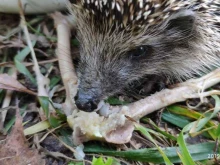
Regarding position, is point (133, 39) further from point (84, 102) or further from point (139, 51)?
point (84, 102)

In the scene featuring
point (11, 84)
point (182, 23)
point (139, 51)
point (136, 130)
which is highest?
point (182, 23)

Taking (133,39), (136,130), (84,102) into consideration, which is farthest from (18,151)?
(133,39)

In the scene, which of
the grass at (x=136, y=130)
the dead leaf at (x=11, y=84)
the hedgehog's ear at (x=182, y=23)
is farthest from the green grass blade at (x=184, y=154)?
the dead leaf at (x=11, y=84)

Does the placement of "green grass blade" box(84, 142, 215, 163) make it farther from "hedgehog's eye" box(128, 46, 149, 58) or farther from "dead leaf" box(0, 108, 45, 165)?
"hedgehog's eye" box(128, 46, 149, 58)

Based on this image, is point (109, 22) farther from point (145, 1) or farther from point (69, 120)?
point (69, 120)

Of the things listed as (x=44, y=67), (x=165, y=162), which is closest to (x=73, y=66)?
(x=44, y=67)

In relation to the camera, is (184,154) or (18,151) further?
(18,151)

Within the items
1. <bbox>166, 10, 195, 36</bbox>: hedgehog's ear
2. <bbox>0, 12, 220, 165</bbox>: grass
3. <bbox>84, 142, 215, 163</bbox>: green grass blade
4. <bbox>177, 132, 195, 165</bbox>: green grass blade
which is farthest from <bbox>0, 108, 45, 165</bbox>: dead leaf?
<bbox>166, 10, 195, 36</bbox>: hedgehog's ear
